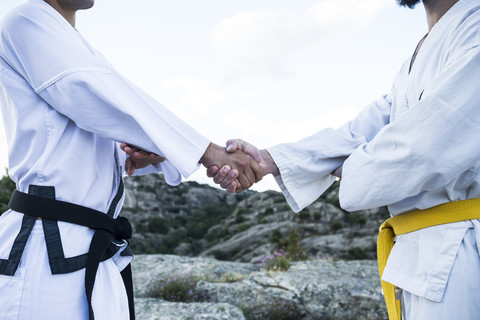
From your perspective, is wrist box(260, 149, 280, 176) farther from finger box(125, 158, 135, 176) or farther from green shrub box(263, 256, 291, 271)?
green shrub box(263, 256, 291, 271)

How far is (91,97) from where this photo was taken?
180 cm

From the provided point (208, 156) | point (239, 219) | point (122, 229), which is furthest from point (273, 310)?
point (239, 219)

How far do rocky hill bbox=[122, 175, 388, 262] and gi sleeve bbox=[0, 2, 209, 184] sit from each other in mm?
8925

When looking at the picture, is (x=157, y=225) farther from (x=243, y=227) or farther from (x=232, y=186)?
(x=232, y=186)

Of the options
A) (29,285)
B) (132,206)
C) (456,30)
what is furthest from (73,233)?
(132,206)

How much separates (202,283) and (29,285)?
570 cm

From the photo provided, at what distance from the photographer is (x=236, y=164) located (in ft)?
8.82

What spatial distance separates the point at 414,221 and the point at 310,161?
2.57 ft

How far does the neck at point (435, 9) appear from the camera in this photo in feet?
6.91

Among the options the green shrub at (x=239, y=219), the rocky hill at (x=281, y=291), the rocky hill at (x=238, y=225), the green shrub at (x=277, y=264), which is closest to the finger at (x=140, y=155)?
the rocky hill at (x=281, y=291)

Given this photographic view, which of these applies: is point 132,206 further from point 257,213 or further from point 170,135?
point 170,135

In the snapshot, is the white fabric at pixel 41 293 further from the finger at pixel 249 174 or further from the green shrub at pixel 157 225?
the green shrub at pixel 157 225

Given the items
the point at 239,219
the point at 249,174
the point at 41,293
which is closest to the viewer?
the point at 41,293

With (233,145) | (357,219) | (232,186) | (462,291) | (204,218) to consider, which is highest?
(204,218)
